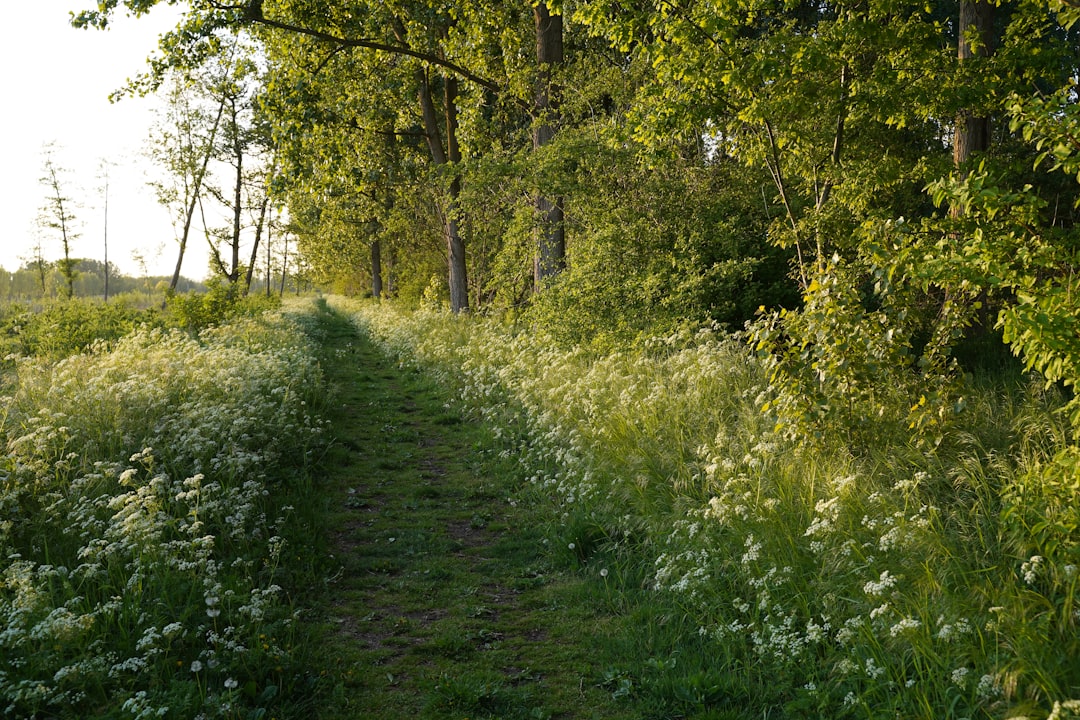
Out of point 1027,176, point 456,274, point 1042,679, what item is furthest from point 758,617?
point 456,274

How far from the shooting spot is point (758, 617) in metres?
4.36

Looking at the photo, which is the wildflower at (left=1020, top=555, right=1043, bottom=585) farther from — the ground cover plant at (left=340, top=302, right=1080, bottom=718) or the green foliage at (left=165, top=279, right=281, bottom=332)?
the green foliage at (left=165, top=279, right=281, bottom=332)

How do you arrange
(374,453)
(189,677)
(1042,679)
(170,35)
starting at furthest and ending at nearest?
(170,35) < (374,453) < (189,677) < (1042,679)

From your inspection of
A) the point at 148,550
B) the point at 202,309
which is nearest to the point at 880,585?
the point at 148,550

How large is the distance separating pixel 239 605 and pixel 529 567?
2.33 meters

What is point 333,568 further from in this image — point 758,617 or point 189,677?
point 758,617

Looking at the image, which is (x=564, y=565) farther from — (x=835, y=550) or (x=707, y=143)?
(x=707, y=143)

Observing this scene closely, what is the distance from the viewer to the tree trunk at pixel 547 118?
47.5 ft

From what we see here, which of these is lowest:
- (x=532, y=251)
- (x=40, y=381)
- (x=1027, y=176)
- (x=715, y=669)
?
(x=715, y=669)

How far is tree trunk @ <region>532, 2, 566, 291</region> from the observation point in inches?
571

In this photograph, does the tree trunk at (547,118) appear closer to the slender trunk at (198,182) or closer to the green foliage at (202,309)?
the green foliage at (202,309)

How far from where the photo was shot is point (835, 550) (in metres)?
4.36

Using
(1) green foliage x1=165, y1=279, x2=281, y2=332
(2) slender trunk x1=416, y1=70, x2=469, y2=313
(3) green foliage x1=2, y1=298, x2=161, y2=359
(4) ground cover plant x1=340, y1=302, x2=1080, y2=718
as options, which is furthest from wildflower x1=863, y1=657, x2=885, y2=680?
(1) green foliage x1=165, y1=279, x2=281, y2=332

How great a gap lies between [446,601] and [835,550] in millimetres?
2865
